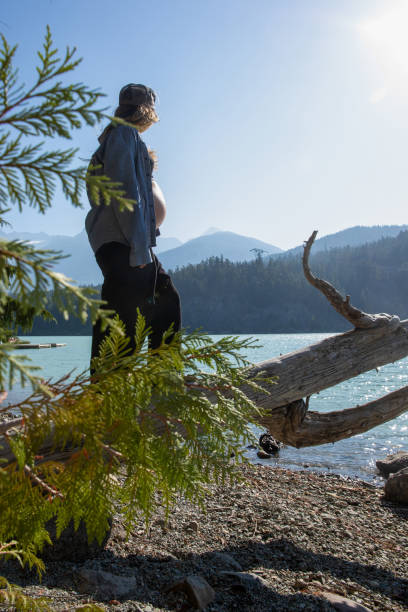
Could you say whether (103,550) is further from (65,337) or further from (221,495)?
(65,337)

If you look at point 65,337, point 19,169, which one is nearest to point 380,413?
point 19,169

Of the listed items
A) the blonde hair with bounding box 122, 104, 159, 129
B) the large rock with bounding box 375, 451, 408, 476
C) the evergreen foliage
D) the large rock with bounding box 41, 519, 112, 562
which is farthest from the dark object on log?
the evergreen foliage

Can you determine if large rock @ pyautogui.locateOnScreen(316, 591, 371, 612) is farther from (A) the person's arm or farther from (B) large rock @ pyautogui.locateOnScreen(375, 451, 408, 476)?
(B) large rock @ pyautogui.locateOnScreen(375, 451, 408, 476)

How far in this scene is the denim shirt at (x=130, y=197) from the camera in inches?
142

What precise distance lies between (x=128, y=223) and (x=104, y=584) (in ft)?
8.45

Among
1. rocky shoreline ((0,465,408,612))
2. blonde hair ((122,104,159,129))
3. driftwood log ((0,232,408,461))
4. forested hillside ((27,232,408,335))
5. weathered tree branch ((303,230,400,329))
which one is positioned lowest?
rocky shoreline ((0,465,408,612))

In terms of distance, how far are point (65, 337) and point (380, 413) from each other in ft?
418

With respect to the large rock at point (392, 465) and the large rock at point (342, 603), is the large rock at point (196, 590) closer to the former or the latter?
the large rock at point (342, 603)

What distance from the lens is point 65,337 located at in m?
125

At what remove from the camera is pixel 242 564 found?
3.30m

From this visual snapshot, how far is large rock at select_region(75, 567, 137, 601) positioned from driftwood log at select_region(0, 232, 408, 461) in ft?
6.81

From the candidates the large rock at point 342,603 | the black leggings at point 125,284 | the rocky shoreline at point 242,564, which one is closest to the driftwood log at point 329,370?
the rocky shoreline at point 242,564

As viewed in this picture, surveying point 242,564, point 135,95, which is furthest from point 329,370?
point 135,95

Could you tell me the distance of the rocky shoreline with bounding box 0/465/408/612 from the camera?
259cm
